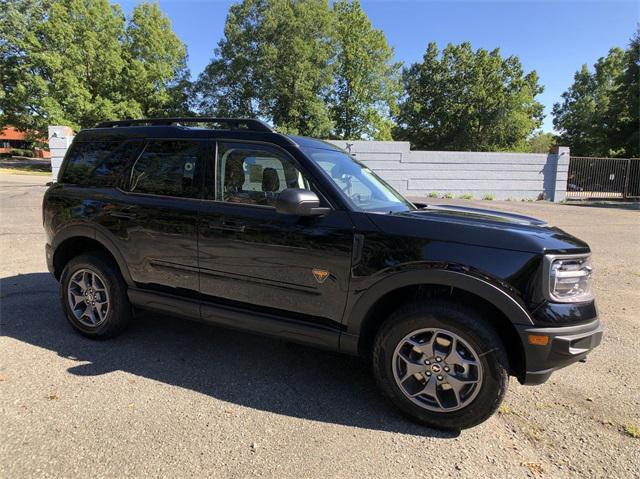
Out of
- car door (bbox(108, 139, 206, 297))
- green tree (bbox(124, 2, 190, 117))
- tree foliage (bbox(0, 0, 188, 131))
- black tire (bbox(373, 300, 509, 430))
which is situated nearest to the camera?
black tire (bbox(373, 300, 509, 430))

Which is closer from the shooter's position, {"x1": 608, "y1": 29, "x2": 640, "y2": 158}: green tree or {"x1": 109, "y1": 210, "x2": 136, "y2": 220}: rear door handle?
{"x1": 109, "y1": 210, "x2": 136, "y2": 220}: rear door handle

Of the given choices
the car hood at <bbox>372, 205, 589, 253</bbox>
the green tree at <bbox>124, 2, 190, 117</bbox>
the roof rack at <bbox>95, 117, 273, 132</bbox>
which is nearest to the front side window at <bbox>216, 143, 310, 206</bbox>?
the roof rack at <bbox>95, 117, 273, 132</bbox>

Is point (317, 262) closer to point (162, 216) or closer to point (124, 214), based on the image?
point (162, 216)

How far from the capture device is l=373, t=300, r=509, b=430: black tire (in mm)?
2678

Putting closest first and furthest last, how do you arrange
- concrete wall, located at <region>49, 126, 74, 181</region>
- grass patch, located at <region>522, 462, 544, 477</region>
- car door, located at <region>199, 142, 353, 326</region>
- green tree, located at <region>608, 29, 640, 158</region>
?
1. grass patch, located at <region>522, 462, 544, 477</region>
2. car door, located at <region>199, 142, 353, 326</region>
3. concrete wall, located at <region>49, 126, 74, 181</region>
4. green tree, located at <region>608, 29, 640, 158</region>

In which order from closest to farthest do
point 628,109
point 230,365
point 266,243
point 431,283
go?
point 431,283 → point 266,243 → point 230,365 → point 628,109

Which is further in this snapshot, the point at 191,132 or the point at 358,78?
the point at 358,78

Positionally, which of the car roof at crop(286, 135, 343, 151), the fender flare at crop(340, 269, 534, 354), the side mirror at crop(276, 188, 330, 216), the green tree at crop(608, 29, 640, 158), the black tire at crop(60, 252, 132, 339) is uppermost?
the green tree at crop(608, 29, 640, 158)

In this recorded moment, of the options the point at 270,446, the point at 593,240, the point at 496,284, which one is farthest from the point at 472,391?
the point at 593,240

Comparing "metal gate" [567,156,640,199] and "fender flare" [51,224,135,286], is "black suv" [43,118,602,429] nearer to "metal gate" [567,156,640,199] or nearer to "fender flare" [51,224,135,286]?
"fender flare" [51,224,135,286]

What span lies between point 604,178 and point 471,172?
8.06m

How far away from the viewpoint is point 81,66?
35.9 metres

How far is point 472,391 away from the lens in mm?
2758


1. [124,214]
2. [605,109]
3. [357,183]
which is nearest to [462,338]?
[357,183]
